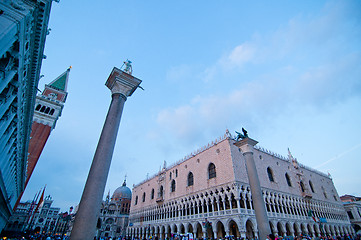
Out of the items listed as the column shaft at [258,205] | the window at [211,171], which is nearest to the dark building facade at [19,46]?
the column shaft at [258,205]

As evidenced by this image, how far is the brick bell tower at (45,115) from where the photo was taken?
3100cm

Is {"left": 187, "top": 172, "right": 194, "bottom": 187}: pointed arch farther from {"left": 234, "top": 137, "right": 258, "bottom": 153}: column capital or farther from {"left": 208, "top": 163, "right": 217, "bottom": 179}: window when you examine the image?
{"left": 234, "top": 137, "right": 258, "bottom": 153}: column capital

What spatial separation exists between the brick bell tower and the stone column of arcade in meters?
31.7

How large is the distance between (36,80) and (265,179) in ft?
92.9

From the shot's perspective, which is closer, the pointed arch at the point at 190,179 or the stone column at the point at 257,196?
the stone column at the point at 257,196

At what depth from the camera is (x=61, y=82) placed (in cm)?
4325

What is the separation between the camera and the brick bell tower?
31.0 m

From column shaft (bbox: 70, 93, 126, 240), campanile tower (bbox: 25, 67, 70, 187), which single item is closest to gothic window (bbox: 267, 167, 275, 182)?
column shaft (bbox: 70, 93, 126, 240)

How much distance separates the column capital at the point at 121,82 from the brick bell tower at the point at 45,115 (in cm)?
3146

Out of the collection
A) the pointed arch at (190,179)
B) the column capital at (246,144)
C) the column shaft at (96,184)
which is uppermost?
the pointed arch at (190,179)

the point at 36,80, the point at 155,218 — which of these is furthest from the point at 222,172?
the point at 36,80

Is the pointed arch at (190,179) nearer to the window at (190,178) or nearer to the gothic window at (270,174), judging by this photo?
the window at (190,178)

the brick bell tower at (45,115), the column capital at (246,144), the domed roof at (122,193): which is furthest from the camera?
the domed roof at (122,193)

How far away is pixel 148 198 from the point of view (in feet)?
132
